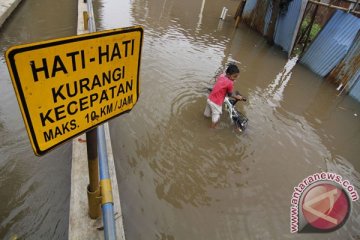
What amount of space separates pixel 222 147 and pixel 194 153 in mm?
662

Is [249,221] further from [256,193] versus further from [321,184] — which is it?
[321,184]

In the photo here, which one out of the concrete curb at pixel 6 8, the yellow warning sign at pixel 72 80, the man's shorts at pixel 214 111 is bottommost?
the concrete curb at pixel 6 8

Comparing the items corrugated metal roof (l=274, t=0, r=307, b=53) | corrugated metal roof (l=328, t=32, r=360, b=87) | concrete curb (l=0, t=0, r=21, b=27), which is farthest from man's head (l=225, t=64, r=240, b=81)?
concrete curb (l=0, t=0, r=21, b=27)

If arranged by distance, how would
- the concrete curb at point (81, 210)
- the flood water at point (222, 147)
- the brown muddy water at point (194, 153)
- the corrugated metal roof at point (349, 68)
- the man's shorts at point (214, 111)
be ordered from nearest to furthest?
the concrete curb at point (81, 210) → the brown muddy water at point (194, 153) → the flood water at point (222, 147) → the man's shorts at point (214, 111) → the corrugated metal roof at point (349, 68)

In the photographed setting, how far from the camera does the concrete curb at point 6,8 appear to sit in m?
8.64

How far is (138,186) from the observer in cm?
422

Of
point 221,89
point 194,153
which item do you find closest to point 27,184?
point 194,153

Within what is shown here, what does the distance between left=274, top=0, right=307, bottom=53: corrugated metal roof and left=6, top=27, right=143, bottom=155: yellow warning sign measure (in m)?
9.64

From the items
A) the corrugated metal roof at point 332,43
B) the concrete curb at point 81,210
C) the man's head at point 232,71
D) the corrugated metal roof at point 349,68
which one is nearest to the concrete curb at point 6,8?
the concrete curb at point 81,210

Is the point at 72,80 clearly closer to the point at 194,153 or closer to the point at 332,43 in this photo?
the point at 194,153

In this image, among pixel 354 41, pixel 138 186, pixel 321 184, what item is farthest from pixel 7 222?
pixel 354 41

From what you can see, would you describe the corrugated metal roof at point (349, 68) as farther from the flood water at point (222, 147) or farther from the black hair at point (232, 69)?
the black hair at point (232, 69)

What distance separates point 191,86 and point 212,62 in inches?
88.8

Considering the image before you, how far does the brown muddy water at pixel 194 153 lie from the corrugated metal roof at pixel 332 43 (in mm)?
503
